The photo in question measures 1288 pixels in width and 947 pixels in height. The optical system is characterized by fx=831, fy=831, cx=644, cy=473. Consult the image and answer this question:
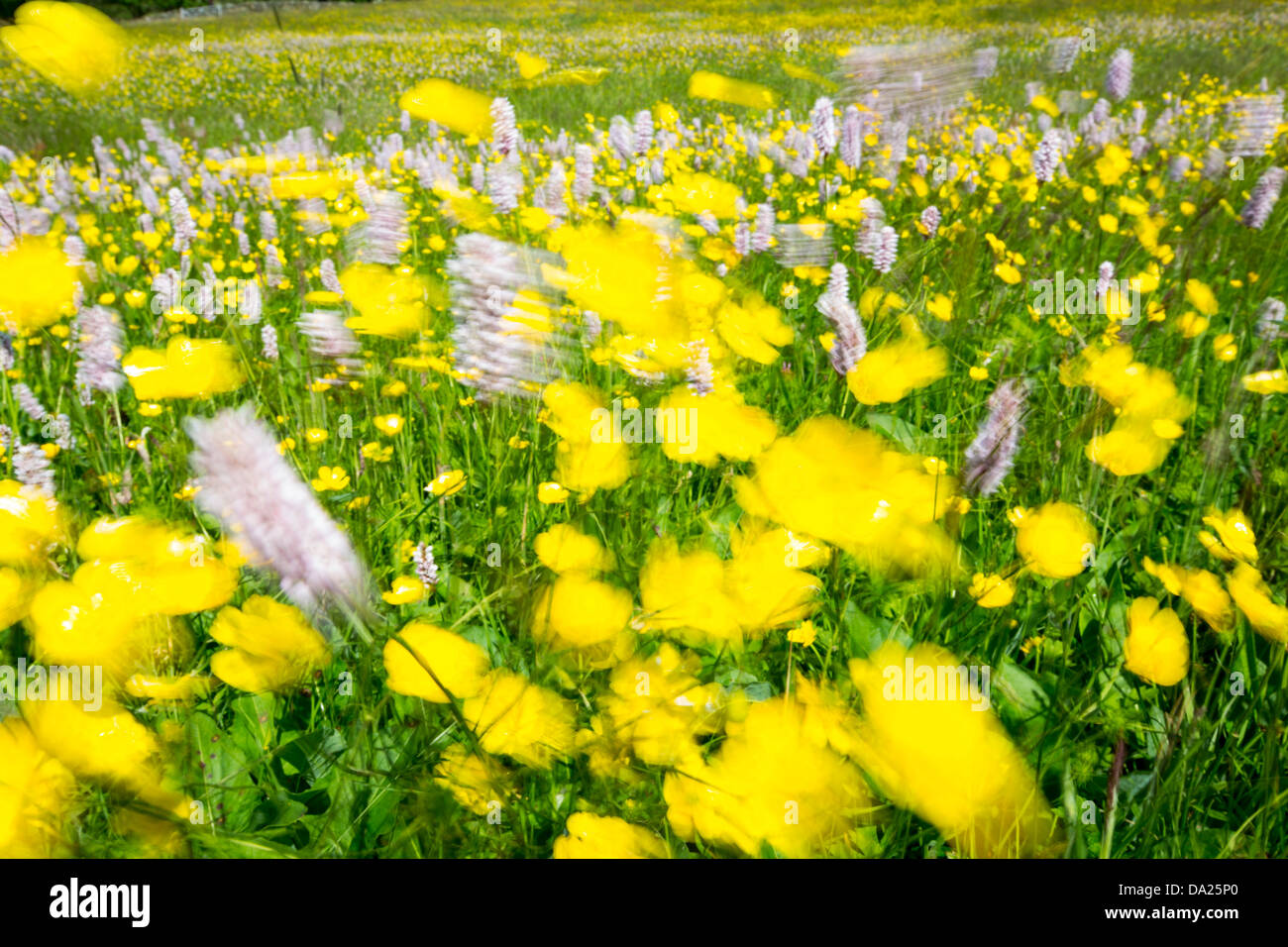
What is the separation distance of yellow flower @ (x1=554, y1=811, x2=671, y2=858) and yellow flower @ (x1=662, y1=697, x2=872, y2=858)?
25 millimetres

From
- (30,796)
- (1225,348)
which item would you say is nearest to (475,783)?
(30,796)

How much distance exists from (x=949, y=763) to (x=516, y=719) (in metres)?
0.29

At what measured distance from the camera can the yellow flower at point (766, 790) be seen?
548mm

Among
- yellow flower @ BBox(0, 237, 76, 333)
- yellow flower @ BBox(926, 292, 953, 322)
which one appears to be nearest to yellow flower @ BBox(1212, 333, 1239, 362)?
yellow flower @ BBox(926, 292, 953, 322)

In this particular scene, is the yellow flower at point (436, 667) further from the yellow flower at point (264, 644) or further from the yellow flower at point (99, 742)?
the yellow flower at point (99, 742)

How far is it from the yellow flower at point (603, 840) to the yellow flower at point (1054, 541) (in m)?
0.41

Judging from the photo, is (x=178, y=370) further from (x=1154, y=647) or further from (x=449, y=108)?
(x=1154, y=647)

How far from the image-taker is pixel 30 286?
1088mm

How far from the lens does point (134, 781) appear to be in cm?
55

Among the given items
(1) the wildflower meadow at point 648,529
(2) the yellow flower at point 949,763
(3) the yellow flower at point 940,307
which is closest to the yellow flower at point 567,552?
(1) the wildflower meadow at point 648,529

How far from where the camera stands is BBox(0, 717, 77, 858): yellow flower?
494 millimetres
